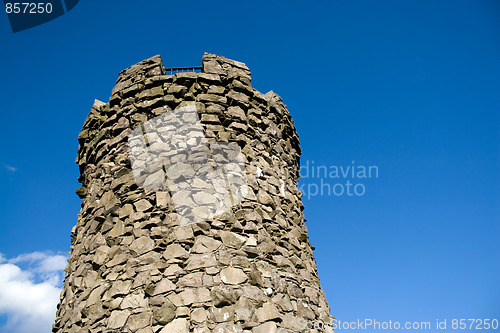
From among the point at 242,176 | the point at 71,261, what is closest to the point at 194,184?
the point at 242,176

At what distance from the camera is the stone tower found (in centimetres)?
450

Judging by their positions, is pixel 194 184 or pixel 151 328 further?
pixel 194 184

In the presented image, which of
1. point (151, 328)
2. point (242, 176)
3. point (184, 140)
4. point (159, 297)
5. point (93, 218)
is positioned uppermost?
point (184, 140)

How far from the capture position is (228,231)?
4.96 metres

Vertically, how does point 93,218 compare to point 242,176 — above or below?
below

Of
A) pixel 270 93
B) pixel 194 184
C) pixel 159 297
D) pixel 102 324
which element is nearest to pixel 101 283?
pixel 102 324

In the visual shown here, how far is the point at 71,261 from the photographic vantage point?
5770 mm

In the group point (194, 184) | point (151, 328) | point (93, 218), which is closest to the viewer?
point (151, 328)

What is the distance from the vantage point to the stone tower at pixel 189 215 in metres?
4.50

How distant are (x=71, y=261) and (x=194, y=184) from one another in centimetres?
204

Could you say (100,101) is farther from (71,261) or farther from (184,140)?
(71,261)

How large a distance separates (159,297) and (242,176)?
1.77 metres

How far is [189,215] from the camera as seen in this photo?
4961 mm

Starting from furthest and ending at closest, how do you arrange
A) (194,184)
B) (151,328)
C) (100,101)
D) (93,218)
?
(100,101)
(93,218)
(194,184)
(151,328)
